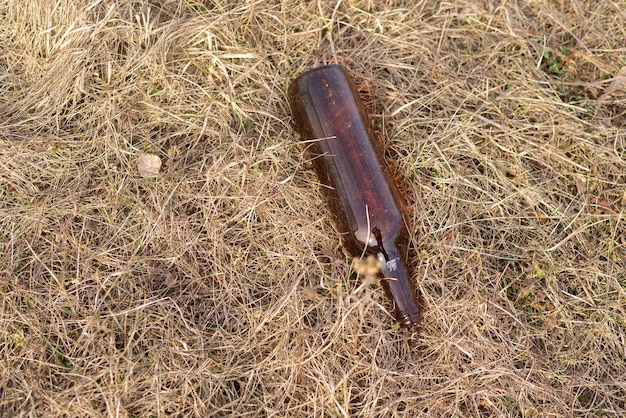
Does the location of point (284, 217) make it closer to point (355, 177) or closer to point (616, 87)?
point (355, 177)

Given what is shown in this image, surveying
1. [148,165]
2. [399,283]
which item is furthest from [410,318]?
[148,165]

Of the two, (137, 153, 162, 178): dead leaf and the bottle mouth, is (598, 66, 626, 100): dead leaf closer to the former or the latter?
the bottle mouth

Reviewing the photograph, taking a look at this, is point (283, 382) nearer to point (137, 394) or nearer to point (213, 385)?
point (213, 385)

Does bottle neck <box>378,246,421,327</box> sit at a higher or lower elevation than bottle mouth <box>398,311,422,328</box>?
higher

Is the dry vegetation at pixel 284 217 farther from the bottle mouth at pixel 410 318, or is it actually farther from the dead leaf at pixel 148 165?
the bottle mouth at pixel 410 318

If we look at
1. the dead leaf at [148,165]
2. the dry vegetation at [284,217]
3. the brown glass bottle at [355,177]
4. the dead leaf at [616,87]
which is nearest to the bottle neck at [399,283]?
the brown glass bottle at [355,177]

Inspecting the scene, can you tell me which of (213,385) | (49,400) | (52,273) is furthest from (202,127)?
(49,400)

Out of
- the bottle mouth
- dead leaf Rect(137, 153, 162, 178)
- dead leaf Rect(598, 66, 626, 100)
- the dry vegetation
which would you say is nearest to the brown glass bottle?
the bottle mouth
